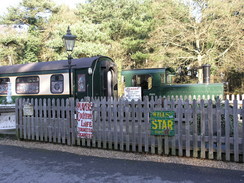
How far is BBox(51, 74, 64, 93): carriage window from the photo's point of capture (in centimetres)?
1092

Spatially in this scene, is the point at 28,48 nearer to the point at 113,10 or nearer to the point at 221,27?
the point at 113,10

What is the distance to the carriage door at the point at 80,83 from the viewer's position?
423 inches

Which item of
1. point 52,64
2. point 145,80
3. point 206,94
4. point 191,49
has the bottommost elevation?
point 206,94

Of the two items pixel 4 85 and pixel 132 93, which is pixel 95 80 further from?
pixel 4 85

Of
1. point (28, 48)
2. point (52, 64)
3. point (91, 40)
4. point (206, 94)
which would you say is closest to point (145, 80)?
point (206, 94)

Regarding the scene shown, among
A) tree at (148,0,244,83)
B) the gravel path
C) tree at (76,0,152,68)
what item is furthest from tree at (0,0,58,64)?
the gravel path

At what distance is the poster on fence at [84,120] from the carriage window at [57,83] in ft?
14.9

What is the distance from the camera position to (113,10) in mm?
27719

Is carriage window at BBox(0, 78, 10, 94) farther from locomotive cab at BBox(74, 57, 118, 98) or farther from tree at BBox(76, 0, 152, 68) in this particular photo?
tree at BBox(76, 0, 152, 68)

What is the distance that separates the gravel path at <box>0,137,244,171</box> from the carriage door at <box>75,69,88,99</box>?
374 cm

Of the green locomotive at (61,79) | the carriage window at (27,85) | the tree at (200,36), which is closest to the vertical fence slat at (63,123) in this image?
the green locomotive at (61,79)

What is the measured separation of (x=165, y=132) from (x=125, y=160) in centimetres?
118

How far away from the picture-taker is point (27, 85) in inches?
466

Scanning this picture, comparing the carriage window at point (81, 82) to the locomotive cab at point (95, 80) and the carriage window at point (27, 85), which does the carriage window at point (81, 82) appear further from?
the carriage window at point (27, 85)
